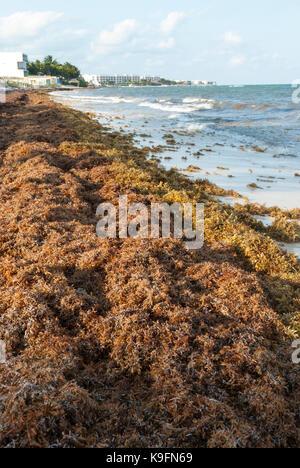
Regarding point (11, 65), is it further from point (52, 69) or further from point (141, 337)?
point (141, 337)

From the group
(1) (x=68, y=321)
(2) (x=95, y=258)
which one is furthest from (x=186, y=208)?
(1) (x=68, y=321)

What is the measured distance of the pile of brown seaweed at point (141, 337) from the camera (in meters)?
2.10

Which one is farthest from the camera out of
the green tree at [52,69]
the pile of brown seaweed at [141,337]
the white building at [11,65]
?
the green tree at [52,69]

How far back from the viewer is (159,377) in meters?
2.48

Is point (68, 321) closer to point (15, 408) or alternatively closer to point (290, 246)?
point (15, 408)

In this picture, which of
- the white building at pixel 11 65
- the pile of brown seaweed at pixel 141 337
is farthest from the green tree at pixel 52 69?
the pile of brown seaweed at pixel 141 337

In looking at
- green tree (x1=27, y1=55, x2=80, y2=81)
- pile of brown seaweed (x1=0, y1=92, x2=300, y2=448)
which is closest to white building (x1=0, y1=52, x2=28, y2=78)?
green tree (x1=27, y1=55, x2=80, y2=81)

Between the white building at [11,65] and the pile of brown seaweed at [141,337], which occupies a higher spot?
the white building at [11,65]

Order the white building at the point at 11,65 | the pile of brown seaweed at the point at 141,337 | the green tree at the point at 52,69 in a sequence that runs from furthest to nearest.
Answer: the green tree at the point at 52,69, the white building at the point at 11,65, the pile of brown seaweed at the point at 141,337

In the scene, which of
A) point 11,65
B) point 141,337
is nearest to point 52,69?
point 11,65

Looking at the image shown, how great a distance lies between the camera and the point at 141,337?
2824 millimetres

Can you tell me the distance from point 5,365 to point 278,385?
2.31 meters

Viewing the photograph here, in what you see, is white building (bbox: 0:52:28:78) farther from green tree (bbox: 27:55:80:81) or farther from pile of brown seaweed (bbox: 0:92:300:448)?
pile of brown seaweed (bbox: 0:92:300:448)

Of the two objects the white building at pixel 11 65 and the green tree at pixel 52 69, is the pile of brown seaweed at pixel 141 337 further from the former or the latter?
the green tree at pixel 52 69
